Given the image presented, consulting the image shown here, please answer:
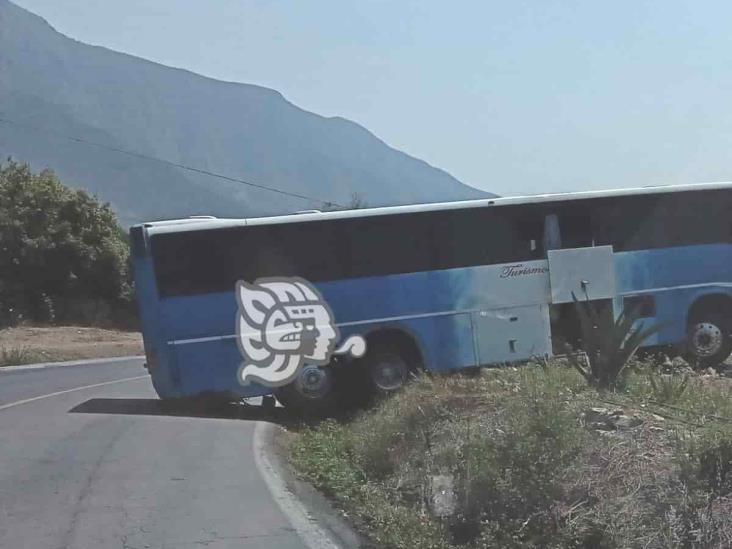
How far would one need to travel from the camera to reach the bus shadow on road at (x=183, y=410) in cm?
1477

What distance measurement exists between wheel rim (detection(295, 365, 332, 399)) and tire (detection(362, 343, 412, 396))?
676mm

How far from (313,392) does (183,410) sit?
253 centimetres

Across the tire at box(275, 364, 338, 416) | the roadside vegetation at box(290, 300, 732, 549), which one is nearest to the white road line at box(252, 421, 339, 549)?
the roadside vegetation at box(290, 300, 732, 549)

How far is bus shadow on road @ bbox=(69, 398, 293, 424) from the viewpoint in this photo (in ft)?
48.4

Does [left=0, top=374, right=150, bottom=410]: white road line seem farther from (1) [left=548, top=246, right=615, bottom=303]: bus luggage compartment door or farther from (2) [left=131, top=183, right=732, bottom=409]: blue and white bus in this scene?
(1) [left=548, top=246, right=615, bottom=303]: bus luggage compartment door

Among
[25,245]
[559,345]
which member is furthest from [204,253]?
[25,245]

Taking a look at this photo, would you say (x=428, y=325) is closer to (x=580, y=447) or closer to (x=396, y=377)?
(x=396, y=377)

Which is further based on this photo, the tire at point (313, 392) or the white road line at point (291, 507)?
the tire at point (313, 392)

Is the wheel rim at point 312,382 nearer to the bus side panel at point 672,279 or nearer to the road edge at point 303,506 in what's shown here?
the road edge at point 303,506

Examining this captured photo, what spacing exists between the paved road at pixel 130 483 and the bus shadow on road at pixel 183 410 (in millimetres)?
113

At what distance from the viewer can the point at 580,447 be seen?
22.7ft

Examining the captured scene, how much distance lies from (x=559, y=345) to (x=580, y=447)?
807 centimetres

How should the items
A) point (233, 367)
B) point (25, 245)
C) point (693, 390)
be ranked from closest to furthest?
1. point (693, 390)
2. point (233, 367)
3. point (25, 245)

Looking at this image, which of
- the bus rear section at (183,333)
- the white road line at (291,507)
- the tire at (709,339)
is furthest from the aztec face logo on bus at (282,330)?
the tire at (709,339)
